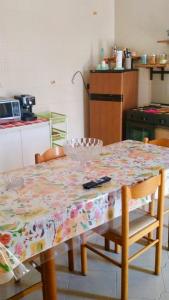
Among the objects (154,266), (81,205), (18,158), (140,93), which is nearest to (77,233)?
(81,205)

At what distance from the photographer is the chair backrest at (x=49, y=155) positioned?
2.13m

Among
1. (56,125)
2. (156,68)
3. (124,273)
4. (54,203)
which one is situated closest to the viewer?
(54,203)

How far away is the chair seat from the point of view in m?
1.80

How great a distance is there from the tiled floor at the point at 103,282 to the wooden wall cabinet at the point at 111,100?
2.09 metres

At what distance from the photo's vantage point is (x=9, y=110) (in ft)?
10.6

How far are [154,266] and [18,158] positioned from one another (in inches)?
71.9

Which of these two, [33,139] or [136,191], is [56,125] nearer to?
[33,139]

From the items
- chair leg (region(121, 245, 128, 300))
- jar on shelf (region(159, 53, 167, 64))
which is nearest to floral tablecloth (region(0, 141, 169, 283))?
chair leg (region(121, 245, 128, 300))

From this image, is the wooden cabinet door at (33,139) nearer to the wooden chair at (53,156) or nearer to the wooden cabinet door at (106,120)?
the wooden cabinet door at (106,120)

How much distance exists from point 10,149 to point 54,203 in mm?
1856

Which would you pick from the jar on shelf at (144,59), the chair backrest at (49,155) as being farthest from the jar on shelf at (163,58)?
the chair backrest at (49,155)

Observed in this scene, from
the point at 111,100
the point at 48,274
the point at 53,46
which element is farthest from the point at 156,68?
the point at 48,274

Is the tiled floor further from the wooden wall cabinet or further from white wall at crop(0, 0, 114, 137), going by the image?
white wall at crop(0, 0, 114, 137)

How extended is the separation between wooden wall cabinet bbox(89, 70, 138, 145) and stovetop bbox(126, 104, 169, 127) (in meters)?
0.15
